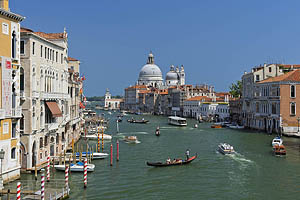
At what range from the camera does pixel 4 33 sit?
15.1m

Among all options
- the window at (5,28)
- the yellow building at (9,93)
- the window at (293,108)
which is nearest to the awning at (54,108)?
the yellow building at (9,93)

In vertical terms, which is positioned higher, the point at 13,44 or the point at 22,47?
the point at 22,47

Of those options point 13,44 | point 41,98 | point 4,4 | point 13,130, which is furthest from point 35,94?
point 4,4

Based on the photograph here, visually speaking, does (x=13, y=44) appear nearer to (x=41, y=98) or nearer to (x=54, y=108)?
(x=41, y=98)

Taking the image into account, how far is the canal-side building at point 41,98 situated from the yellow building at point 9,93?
1.33 m

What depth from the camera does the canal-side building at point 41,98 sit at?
17.6m

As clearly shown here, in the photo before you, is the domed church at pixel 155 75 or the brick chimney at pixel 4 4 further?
the domed church at pixel 155 75

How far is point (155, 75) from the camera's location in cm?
14000

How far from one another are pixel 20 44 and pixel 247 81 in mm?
36206

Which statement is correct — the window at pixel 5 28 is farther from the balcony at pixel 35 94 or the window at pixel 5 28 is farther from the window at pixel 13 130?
the window at pixel 13 130

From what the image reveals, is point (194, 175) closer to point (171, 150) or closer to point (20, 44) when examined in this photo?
point (171, 150)

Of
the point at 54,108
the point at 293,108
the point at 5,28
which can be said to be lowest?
the point at 293,108

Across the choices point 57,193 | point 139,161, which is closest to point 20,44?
point 57,193

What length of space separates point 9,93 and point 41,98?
3.78m
